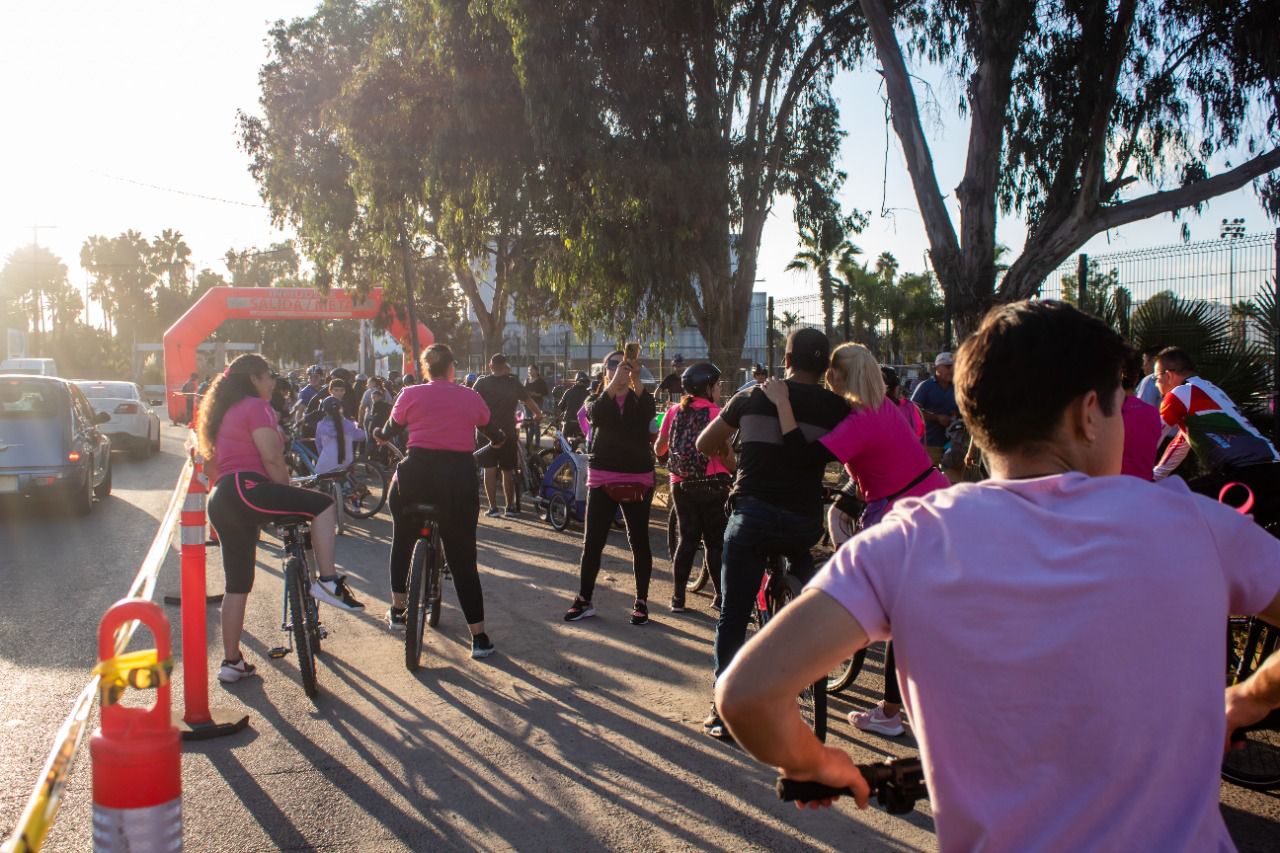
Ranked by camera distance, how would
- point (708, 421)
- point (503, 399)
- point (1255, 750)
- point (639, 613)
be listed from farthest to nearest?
point (503, 399) < point (639, 613) < point (708, 421) < point (1255, 750)

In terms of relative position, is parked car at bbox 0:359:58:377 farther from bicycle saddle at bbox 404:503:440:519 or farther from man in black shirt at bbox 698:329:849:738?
man in black shirt at bbox 698:329:849:738

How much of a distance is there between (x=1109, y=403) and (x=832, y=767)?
2.35ft

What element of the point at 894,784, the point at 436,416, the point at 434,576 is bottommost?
the point at 434,576

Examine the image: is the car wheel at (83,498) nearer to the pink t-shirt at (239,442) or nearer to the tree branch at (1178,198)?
the pink t-shirt at (239,442)

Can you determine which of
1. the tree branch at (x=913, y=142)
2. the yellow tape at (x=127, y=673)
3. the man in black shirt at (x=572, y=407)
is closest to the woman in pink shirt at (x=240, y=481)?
the yellow tape at (x=127, y=673)

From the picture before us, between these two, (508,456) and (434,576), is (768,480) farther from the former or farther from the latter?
(508,456)

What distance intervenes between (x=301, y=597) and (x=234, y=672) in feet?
2.06

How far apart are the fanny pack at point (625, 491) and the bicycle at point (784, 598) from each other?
6.44ft

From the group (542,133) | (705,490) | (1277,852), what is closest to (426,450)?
(705,490)

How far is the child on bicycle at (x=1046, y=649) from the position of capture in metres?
1.48

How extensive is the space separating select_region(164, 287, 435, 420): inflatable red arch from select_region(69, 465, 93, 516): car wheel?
1865 centimetres

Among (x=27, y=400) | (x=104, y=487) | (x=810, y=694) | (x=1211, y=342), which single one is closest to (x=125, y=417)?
(x=104, y=487)

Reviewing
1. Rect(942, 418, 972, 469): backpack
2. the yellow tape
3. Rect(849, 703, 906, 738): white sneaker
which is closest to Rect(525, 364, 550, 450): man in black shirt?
Rect(942, 418, 972, 469): backpack

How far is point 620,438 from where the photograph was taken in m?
7.63
